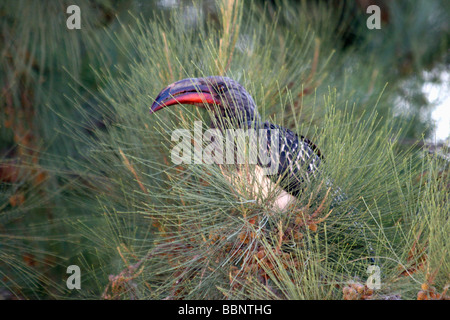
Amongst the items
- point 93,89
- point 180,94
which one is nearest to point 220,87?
point 180,94

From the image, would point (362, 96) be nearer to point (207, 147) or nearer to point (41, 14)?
point (207, 147)

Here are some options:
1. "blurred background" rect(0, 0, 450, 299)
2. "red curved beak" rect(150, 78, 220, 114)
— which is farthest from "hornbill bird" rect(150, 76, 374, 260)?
"blurred background" rect(0, 0, 450, 299)

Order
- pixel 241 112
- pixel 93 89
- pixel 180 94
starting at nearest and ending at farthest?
pixel 241 112
pixel 180 94
pixel 93 89

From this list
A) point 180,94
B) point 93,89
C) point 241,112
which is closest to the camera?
point 241,112

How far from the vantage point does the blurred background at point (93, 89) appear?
1.55 meters

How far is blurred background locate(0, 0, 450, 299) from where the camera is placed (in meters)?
1.55

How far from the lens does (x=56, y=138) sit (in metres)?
2.09

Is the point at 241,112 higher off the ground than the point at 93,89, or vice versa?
the point at 93,89

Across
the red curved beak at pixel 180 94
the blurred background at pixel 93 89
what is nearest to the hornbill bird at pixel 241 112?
the red curved beak at pixel 180 94

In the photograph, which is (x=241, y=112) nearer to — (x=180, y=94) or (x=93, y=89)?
(x=180, y=94)

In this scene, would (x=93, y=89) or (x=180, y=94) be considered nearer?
(x=180, y=94)

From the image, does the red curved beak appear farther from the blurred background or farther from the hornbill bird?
the blurred background

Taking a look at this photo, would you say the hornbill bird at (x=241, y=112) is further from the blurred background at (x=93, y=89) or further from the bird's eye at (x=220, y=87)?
the blurred background at (x=93, y=89)

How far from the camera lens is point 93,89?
2133 mm
